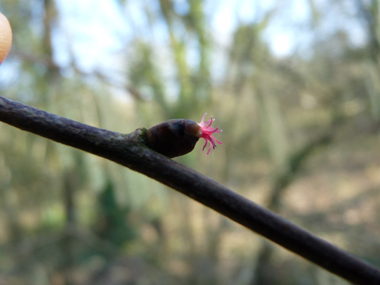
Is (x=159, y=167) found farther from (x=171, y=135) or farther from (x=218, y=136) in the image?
(x=218, y=136)

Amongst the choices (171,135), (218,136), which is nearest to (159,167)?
(171,135)

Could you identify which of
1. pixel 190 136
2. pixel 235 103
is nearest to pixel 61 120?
pixel 190 136

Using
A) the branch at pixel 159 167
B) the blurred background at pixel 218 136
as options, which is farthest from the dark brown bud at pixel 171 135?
the blurred background at pixel 218 136

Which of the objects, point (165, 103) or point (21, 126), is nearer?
point (21, 126)

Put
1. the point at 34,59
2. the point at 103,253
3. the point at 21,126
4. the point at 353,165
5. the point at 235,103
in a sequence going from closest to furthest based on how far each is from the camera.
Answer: the point at 21,126 < the point at 34,59 < the point at 235,103 < the point at 103,253 < the point at 353,165

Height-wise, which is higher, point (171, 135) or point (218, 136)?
point (218, 136)

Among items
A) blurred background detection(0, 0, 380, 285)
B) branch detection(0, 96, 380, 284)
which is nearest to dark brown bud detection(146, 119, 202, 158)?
branch detection(0, 96, 380, 284)

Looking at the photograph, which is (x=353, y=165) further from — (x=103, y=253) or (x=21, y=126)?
(x=21, y=126)

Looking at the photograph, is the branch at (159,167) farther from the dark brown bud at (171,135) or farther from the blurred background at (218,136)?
the blurred background at (218,136)
